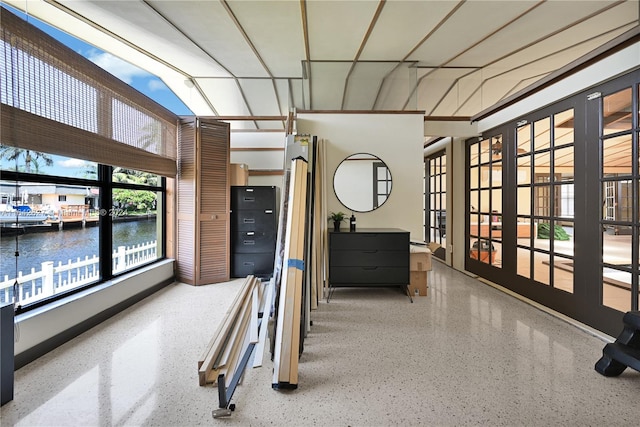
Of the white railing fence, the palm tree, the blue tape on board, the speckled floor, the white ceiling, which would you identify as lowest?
the speckled floor

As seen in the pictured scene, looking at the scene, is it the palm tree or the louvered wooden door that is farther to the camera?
the louvered wooden door

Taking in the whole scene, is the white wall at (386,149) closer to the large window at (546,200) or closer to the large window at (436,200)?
the large window at (546,200)

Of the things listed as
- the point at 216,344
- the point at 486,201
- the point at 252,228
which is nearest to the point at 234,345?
the point at 216,344

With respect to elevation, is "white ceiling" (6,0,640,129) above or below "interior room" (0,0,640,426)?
above

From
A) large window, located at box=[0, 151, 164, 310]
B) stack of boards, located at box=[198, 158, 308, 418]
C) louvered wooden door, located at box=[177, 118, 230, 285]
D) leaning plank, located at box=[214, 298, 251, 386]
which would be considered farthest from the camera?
louvered wooden door, located at box=[177, 118, 230, 285]

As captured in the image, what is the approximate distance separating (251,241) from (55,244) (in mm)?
2255

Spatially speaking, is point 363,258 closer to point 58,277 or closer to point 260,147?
point 260,147

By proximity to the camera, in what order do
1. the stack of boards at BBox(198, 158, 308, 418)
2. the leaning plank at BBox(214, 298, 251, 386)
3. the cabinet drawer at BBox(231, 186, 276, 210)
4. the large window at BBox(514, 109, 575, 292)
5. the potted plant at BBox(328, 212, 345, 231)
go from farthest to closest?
1. the cabinet drawer at BBox(231, 186, 276, 210)
2. the potted plant at BBox(328, 212, 345, 231)
3. the large window at BBox(514, 109, 575, 292)
4. the leaning plank at BBox(214, 298, 251, 386)
5. the stack of boards at BBox(198, 158, 308, 418)

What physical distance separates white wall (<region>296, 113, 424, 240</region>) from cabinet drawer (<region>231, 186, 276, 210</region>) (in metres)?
0.93

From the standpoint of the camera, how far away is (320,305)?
3.30m

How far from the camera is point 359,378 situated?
1.86 metres

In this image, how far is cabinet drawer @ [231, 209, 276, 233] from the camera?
434cm

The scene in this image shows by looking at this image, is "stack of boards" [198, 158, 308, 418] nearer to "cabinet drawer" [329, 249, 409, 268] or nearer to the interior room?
the interior room

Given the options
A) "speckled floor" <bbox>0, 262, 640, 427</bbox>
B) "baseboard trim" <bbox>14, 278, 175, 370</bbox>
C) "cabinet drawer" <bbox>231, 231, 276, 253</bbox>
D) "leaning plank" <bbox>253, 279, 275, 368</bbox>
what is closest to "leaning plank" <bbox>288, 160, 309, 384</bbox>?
"speckled floor" <bbox>0, 262, 640, 427</bbox>
